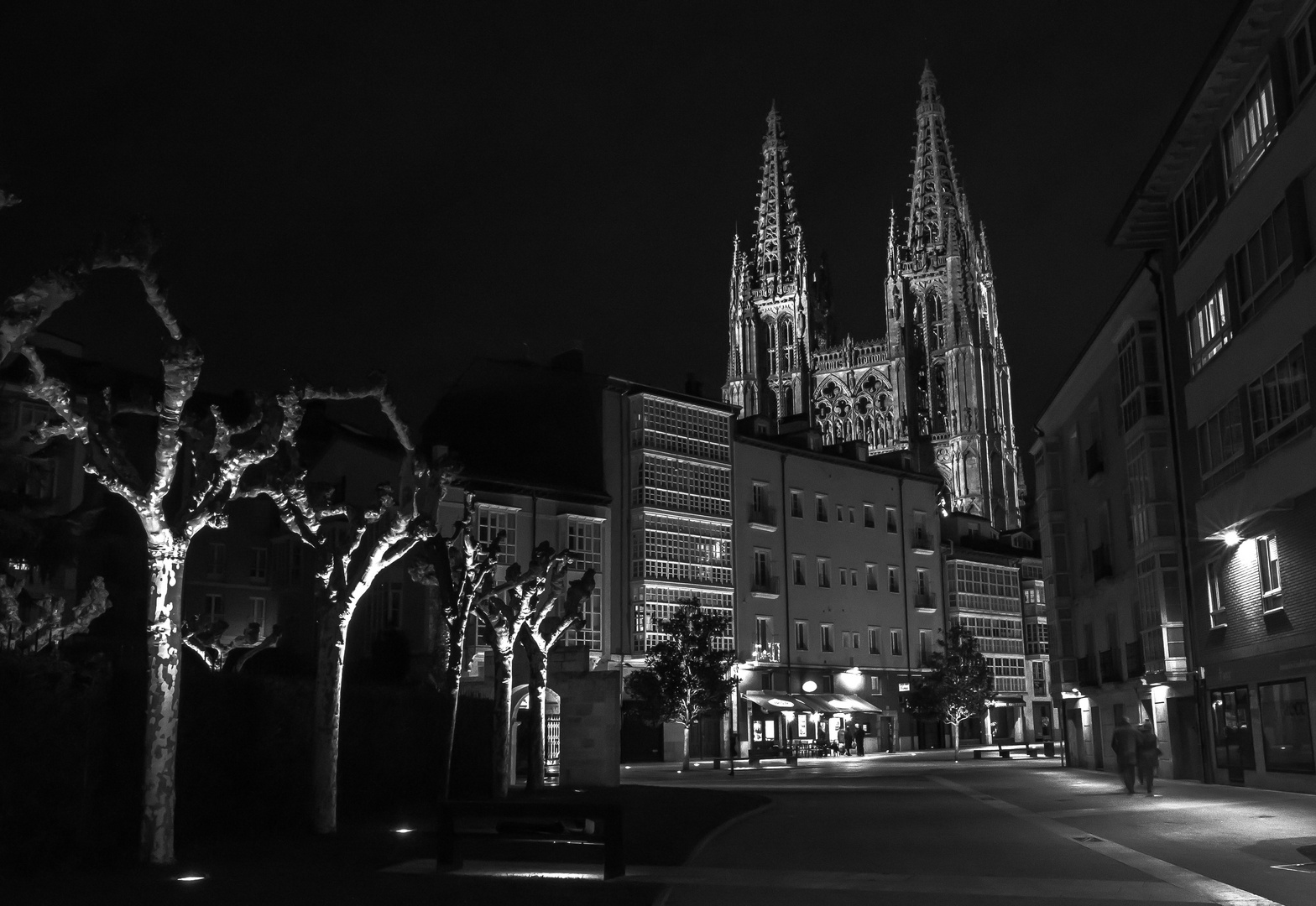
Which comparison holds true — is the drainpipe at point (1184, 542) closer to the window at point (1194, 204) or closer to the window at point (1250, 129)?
the window at point (1194, 204)

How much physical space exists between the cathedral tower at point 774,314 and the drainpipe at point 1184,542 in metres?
131

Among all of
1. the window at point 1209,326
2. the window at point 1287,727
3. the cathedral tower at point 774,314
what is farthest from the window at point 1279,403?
the cathedral tower at point 774,314

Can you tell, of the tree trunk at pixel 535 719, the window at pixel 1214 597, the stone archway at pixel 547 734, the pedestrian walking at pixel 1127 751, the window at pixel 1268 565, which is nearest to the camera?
the window at pixel 1268 565

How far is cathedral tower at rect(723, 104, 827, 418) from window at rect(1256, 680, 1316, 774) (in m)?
137

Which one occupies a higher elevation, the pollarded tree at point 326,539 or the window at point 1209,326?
the window at point 1209,326

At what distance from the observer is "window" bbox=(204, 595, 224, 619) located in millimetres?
61500

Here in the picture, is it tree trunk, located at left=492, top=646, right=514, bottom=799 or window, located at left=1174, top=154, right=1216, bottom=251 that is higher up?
window, located at left=1174, top=154, right=1216, bottom=251

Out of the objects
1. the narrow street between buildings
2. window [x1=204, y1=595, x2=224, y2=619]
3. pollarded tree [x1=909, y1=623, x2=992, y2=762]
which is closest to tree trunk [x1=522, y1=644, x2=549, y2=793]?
Result: the narrow street between buildings

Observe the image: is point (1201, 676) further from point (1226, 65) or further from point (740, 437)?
point (740, 437)

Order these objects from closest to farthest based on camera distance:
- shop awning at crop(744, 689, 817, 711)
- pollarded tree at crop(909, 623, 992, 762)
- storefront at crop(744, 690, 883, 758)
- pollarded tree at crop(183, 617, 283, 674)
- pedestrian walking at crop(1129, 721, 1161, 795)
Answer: pedestrian walking at crop(1129, 721, 1161, 795) → pollarded tree at crop(183, 617, 283, 674) → pollarded tree at crop(909, 623, 992, 762) → shop awning at crop(744, 689, 817, 711) → storefront at crop(744, 690, 883, 758)

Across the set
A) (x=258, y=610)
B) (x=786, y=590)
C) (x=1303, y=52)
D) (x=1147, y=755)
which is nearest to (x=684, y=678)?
(x=786, y=590)

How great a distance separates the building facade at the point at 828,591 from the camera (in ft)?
250

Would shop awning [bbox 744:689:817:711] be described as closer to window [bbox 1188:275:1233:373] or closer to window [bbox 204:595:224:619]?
window [bbox 204:595:224:619]

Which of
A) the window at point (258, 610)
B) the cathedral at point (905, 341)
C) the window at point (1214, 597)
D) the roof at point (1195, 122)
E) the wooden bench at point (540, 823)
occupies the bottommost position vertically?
the wooden bench at point (540, 823)
